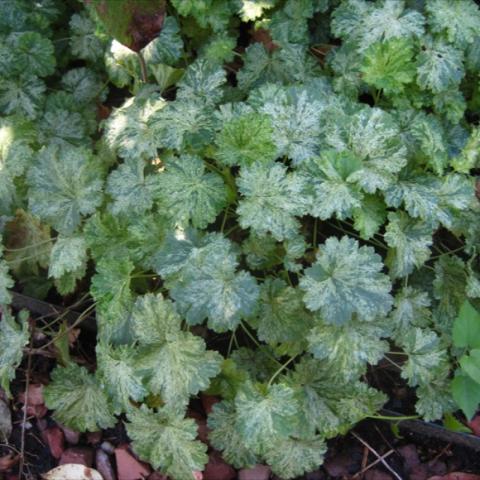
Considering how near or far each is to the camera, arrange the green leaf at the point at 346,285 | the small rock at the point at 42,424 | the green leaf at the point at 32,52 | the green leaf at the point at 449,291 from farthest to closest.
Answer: the green leaf at the point at 32,52, the small rock at the point at 42,424, the green leaf at the point at 449,291, the green leaf at the point at 346,285

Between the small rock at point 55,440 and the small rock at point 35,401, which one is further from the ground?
the small rock at point 35,401

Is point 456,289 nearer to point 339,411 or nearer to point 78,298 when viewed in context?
point 339,411

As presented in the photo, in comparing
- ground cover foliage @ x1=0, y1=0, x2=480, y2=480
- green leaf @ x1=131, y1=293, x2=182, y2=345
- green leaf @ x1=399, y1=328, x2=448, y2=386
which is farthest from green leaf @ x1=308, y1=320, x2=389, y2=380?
green leaf @ x1=131, y1=293, x2=182, y2=345

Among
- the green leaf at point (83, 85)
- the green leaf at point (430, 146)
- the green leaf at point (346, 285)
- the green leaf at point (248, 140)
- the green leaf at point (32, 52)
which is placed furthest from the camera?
the green leaf at point (83, 85)

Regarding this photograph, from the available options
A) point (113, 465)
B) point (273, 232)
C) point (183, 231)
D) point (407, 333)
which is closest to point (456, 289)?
point (407, 333)

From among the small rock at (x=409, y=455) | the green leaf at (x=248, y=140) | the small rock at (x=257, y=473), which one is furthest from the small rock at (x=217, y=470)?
the green leaf at (x=248, y=140)

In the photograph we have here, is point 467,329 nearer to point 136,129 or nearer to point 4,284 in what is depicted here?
point 136,129

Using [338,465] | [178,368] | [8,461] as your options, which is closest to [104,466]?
[8,461]

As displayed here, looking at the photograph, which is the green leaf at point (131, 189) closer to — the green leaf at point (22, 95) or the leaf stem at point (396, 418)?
the green leaf at point (22, 95)
